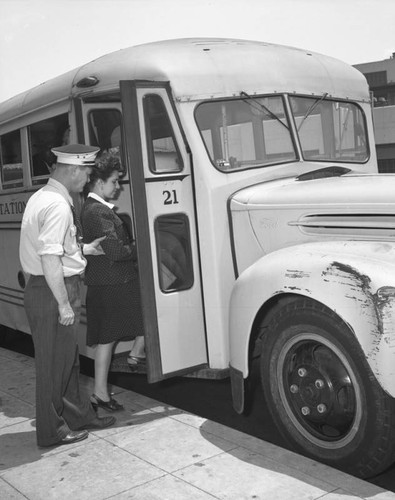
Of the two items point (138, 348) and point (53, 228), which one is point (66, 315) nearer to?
point (53, 228)

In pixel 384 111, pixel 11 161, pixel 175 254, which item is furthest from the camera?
pixel 384 111

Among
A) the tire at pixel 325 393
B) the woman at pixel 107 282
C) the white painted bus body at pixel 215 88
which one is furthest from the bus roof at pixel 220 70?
the tire at pixel 325 393

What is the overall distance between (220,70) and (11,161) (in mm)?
2643

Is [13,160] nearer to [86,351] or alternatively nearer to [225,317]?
[86,351]

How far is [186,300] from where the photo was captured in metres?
4.55

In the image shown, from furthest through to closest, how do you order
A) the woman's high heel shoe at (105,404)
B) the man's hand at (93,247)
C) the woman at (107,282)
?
the woman's high heel shoe at (105,404)
the woman at (107,282)
the man's hand at (93,247)

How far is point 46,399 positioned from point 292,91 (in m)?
2.64

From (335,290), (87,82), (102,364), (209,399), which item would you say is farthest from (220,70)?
(209,399)

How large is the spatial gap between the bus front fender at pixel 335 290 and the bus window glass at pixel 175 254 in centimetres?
48

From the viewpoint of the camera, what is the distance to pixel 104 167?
4.58 m

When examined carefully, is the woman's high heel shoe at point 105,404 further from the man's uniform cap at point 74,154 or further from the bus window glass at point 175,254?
the man's uniform cap at point 74,154

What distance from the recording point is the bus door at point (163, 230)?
4316 millimetres

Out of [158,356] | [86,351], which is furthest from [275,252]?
[86,351]

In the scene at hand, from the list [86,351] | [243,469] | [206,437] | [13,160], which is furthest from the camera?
[13,160]
